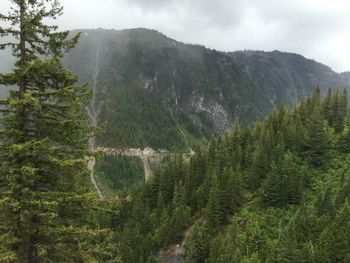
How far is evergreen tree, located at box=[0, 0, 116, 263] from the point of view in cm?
1502

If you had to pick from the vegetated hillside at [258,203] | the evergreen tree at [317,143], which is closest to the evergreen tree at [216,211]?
the vegetated hillside at [258,203]

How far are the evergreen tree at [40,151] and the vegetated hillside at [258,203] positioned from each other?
132 ft

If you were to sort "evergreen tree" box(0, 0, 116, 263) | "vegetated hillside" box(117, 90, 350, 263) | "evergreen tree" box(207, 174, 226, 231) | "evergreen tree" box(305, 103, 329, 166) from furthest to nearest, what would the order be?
"evergreen tree" box(305, 103, 329, 166) < "evergreen tree" box(207, 174, 226, 231) < "vegetated hillside" box(117, 90, 350, 263) < "evergreen tree" box(0, 0, 116, 263)

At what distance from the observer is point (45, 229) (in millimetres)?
15492

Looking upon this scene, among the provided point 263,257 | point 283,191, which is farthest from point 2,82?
point 283,191

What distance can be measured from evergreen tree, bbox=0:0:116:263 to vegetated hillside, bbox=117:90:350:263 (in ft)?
132

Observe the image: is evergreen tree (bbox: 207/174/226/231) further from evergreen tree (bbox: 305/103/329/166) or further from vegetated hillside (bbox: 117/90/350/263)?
evergreen tree (bbox: 305/103/329/166)

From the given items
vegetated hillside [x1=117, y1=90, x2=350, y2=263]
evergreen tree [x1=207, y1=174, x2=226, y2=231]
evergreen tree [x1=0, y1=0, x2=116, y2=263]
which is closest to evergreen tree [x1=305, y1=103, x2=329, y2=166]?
vegetated hillside [x1=117, y1=90, x2=350, y2=263]

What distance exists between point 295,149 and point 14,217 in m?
84.3

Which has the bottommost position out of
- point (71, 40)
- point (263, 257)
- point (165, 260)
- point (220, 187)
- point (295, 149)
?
point (165, 260)

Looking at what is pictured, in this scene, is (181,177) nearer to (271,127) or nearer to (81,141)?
(271,127)

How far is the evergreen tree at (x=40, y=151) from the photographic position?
1502 centimetres

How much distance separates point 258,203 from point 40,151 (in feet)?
225

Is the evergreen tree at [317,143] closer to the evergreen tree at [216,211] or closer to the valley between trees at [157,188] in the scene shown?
the valley between trees at [157,188]
